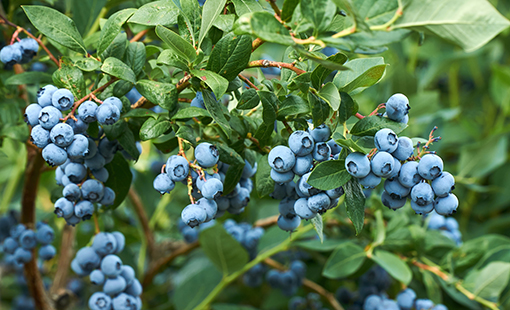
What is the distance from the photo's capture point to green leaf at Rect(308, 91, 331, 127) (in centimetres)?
69

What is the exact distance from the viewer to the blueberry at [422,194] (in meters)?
0.67

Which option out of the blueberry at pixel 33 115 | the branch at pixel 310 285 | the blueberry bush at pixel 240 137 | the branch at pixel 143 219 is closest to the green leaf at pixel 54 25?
the blueberry bush at pixel 240 137

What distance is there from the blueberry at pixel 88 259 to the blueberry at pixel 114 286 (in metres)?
0.05

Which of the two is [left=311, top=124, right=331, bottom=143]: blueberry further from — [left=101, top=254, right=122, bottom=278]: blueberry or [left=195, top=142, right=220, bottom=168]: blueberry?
[left=101, top=254, right=122, bottom=278]: blueberry

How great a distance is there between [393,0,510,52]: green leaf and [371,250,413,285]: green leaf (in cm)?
77

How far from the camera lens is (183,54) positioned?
2.27 ft

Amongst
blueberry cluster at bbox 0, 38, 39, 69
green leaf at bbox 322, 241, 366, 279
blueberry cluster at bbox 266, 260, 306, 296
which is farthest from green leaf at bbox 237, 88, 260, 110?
blueberry cluster at bbox 266, 260, 306, 296

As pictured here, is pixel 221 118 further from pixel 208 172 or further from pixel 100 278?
pixel 100 278

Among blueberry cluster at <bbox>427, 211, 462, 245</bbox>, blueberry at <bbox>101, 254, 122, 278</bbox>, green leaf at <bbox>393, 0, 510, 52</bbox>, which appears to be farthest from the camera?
blueberry cluster at <bbox>427, 211, 462, 245</bbox>

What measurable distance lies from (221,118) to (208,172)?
0.33 ft

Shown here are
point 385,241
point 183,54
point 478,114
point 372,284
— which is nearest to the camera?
point 183,54

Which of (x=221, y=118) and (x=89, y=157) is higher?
(x=221, y=118)

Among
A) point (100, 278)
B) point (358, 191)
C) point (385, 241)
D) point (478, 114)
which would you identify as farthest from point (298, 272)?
point (478, 114)

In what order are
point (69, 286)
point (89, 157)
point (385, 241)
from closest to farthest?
point (89, 157) < point (385, 241) < point (69, 286)
